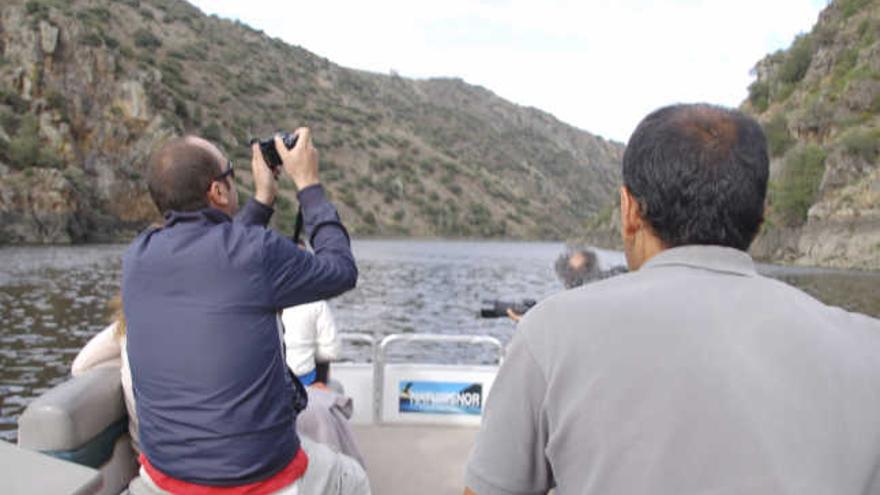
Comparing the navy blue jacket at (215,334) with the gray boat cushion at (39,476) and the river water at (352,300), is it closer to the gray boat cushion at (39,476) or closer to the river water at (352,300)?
the gray boat cushion at (39,476)

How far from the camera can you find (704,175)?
1.43m

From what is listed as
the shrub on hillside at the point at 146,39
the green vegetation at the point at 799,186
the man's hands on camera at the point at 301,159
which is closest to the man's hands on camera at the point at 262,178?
the man's hands on camera at the point at 301,159

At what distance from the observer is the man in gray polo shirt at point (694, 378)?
1.24 meters

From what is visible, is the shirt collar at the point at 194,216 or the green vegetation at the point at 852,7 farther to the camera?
the green vegetation at the point at 852,7

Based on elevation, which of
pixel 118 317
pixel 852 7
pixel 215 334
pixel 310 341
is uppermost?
pixel 852 7

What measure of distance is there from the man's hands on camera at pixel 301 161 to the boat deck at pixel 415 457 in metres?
2.82

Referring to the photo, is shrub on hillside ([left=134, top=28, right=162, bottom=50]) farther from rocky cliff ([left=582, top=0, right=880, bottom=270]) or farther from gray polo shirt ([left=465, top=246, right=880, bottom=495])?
gray polo shirt ([left=465, top=246, right=880, bottom=495])

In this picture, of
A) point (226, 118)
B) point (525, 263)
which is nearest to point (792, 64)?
point (525, 263)

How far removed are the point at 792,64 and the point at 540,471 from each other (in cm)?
7998

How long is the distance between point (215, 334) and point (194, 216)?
42cm

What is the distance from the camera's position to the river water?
16.6 meters

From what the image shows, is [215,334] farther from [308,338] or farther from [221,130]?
[221,130]

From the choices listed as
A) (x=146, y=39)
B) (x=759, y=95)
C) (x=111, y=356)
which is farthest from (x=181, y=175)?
(x=146, y=39)

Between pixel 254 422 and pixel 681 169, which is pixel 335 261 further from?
pixel 681 169
